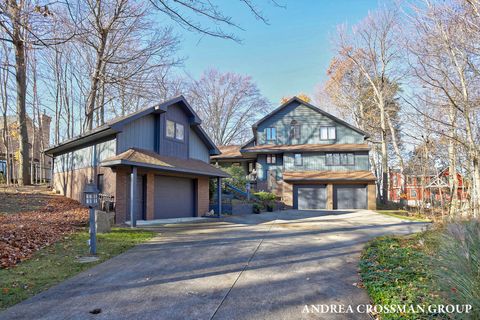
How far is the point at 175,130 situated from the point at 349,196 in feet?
54.5

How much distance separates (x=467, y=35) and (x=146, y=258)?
34.0 ft

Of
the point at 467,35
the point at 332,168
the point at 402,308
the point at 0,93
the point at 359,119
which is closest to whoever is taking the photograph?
the point at 402,308

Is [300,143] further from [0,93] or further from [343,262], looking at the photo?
[0,93]

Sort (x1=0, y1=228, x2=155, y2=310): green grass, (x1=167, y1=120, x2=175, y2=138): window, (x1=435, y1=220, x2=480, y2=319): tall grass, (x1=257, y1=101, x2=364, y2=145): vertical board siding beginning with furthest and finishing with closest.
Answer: (x1=257, y1=101, x2=364, y2=145): vertical board siding
(x1=167, y1=120, x2=175, y2=138): window
(x1=0, y1=228, x2=155, y2=310): green grass
(x1=435, y1=220, x2=480, y2=319): tall grass

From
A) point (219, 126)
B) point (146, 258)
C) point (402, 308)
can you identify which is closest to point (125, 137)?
point (146, 258)

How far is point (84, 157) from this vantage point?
55.6ft

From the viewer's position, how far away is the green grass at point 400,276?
437cm

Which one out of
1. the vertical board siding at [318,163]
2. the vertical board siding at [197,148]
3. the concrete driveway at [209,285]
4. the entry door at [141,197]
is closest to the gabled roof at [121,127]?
the vertical board siding at [197,148]

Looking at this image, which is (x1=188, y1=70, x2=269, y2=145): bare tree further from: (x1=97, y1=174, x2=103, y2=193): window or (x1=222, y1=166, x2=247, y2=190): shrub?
(x1=97, y1=174, x2=103, y2=193): window

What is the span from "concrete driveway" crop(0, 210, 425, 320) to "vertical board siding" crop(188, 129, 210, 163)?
31.2 feet

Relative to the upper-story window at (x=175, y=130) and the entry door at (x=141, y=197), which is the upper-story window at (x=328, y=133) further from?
the entry door at (x=141, y=197)

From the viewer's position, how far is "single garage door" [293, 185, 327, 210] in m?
26.9

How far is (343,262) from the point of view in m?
7.46

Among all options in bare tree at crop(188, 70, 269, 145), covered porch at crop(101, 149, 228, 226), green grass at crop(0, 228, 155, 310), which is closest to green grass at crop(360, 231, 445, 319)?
green grass at crop(0, 228, 155, 310)
